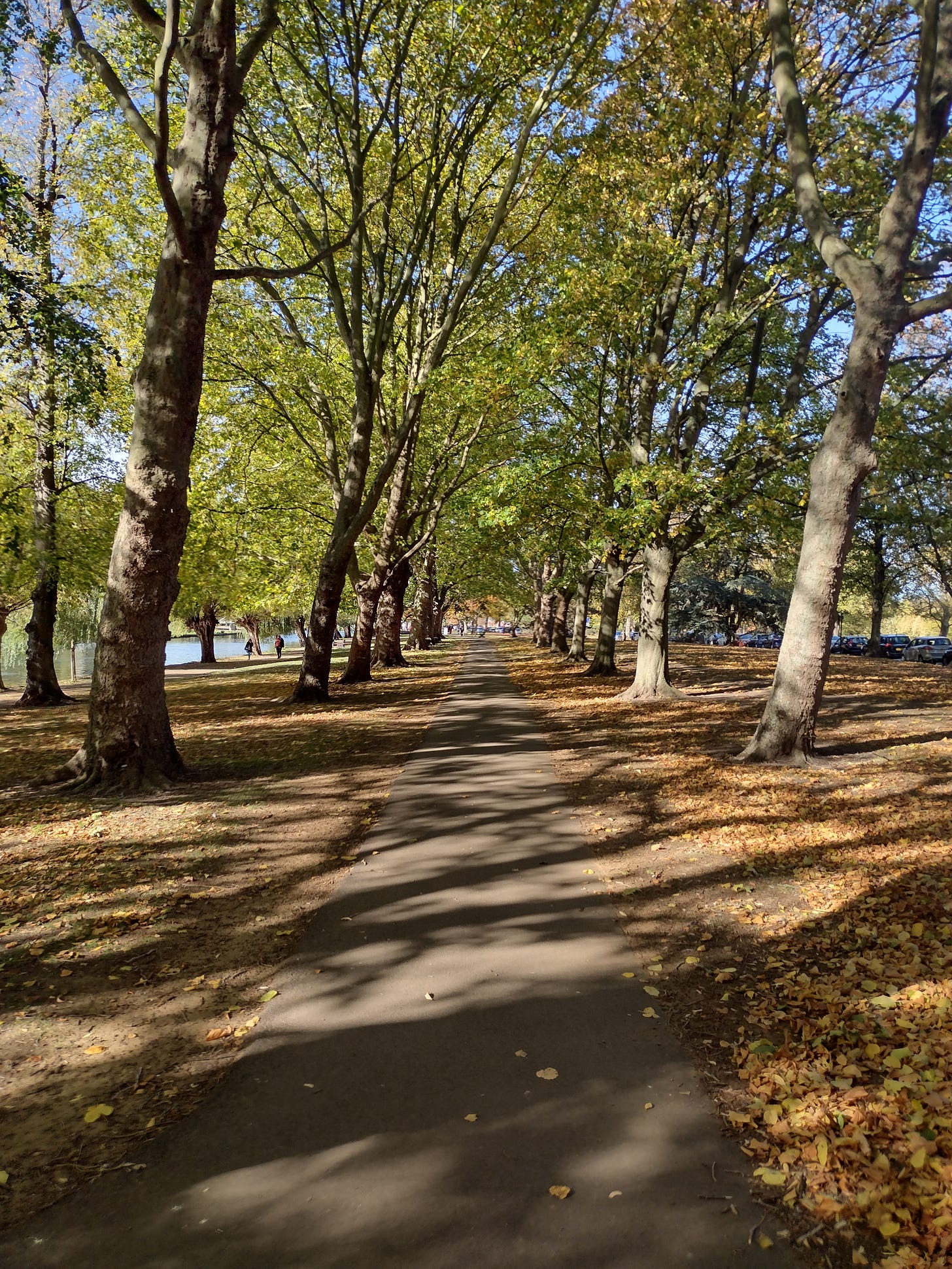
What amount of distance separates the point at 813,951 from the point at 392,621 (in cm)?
2329

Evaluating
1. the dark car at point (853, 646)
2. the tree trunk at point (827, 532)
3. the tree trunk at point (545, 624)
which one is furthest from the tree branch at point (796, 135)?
the dark car at point (853, 646)

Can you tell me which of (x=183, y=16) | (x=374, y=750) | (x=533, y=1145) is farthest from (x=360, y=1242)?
(x=183, y=16)

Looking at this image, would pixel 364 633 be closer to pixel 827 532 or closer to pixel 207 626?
pixel 827 532

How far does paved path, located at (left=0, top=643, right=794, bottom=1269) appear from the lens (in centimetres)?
234

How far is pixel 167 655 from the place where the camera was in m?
43.2

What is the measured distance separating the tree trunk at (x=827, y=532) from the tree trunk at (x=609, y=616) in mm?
9378

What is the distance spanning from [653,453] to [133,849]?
13.3 metres

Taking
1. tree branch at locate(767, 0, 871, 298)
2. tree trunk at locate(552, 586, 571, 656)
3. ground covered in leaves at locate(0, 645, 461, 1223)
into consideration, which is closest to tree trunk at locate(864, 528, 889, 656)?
tree trunk at locate(552, 586, 571, 656)

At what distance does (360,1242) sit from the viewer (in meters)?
2.34

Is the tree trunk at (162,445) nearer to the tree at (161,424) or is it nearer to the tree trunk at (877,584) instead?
the tree at (161,424)

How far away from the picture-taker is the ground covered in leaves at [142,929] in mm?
3037

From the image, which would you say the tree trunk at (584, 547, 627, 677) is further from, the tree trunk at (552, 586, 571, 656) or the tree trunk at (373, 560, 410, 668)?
the tree trunk at (552, 586, 571, 656)

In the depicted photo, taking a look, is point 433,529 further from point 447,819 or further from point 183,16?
point 447,819

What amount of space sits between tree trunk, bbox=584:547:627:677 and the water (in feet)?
37.2
